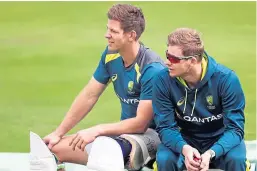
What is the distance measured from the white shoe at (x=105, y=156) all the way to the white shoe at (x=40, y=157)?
32 centimetres

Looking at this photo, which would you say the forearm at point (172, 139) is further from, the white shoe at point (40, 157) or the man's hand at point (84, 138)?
the white shoe at point (40, 157)

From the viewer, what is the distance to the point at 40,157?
6.17 m

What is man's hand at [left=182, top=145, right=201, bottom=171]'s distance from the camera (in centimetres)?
565

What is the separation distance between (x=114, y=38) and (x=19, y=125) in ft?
9.14

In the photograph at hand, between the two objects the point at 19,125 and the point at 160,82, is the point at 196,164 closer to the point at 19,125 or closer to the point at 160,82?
the point at 160,82

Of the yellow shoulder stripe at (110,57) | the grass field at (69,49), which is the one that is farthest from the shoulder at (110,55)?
the grass field at (69,49)

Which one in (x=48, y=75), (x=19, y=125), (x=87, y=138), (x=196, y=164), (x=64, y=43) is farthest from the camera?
(x=64, y=43)

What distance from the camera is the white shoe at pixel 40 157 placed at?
6148 millimetres

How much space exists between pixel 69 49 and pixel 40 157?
496 cm

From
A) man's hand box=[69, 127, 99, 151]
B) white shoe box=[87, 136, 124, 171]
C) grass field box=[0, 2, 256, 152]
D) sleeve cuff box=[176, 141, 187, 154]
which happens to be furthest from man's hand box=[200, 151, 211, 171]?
grass field box=[0, 2, 256, 152]

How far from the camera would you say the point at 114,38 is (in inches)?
245

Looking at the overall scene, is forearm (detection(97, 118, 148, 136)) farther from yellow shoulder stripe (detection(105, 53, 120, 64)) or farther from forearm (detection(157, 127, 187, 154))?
yellow shoulder stripe (detection(105, 53, 120, 64))

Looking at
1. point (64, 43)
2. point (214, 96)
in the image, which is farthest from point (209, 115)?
point (64, 43)

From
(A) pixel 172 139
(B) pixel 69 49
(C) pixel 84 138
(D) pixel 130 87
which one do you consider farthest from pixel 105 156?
(B) pixel 69 49
